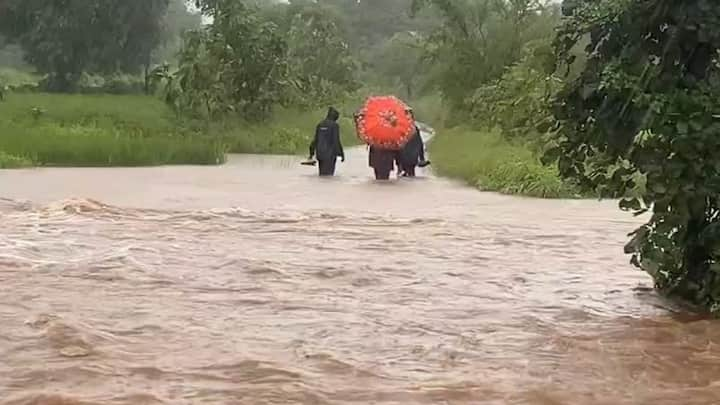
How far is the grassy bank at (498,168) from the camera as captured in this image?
57.3 feet

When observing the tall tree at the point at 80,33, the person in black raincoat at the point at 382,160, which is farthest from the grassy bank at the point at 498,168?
the tall tree at the point at 80,33

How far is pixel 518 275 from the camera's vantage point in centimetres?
956

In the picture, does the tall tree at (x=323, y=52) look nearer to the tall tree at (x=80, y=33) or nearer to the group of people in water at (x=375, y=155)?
the tall tree at (x=80, y=33)

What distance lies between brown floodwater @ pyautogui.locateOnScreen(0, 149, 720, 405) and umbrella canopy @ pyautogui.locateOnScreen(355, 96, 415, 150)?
5721mm

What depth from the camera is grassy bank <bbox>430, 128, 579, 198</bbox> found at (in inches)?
688

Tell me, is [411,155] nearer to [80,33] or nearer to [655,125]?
[655,125]

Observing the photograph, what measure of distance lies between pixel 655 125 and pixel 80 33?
32815mm

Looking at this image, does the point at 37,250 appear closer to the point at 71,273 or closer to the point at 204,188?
the point at 71,273

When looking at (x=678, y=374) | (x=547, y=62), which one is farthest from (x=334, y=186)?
(x=678, y=374)

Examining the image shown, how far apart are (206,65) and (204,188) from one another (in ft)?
39.7

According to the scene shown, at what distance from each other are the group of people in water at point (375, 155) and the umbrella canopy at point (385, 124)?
0.74ft

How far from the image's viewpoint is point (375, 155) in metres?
20.4

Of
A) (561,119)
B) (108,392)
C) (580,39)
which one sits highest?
(580,39)

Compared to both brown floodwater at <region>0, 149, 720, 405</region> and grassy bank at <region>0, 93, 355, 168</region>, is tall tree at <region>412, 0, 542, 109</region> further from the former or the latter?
brown floodwater at <region>0, 149, 720, 405</region>
